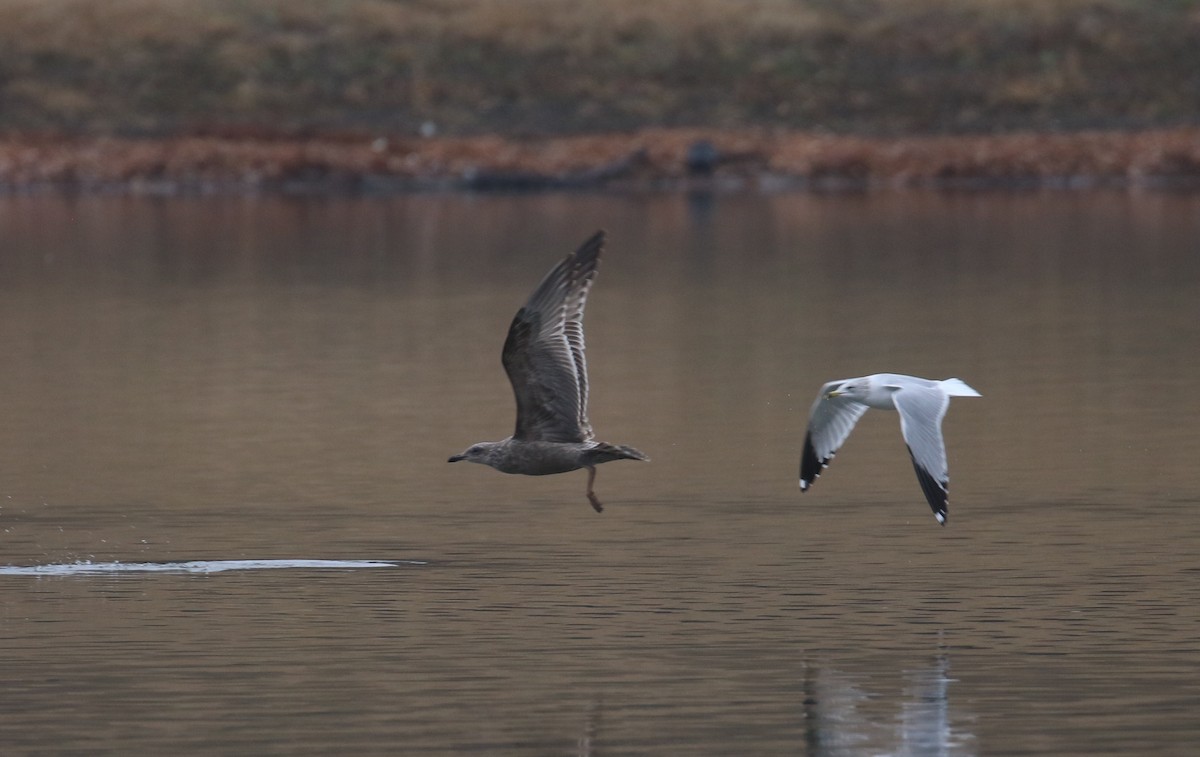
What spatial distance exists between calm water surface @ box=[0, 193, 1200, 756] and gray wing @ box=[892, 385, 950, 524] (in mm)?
615

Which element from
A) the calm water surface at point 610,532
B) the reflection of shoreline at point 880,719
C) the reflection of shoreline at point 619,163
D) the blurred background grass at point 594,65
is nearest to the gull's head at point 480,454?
the calm water surface at point 610,532

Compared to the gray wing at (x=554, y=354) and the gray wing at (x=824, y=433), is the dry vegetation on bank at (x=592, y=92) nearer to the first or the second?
the gray wing at (x=824, y=433)

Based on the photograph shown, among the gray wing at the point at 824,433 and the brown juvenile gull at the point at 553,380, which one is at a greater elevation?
the brown juvenile gull at the point at 553,380

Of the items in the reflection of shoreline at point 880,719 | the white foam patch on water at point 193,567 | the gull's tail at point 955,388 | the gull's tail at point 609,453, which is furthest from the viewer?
the white foam patch on water at point 193,567

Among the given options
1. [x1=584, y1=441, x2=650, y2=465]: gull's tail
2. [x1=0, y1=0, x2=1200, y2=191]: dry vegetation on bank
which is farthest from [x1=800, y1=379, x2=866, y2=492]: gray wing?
[x1=0, y1=0, x2=1200, y2=191]: dry vegetation on bank

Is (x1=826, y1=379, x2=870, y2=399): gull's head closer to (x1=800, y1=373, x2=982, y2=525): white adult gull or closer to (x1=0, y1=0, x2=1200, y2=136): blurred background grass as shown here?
(x1=800, y1=373, x2=982, y2=525): white adult gull

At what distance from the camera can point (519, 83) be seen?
65312mm

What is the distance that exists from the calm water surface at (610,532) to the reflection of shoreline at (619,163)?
19.6m

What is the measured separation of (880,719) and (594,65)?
55.5 meters

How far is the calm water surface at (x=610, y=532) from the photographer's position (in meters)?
12.7

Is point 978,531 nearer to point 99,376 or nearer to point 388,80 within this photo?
point 99,376

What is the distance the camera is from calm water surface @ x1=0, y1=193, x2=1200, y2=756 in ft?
41.8

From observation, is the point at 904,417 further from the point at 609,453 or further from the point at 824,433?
the point at 609,453

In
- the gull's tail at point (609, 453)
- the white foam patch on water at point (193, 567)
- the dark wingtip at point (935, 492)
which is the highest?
the gull's tail at point (609, 453)
